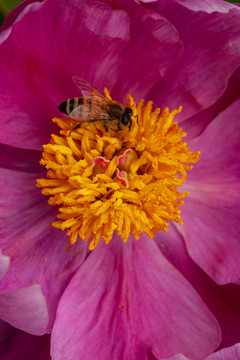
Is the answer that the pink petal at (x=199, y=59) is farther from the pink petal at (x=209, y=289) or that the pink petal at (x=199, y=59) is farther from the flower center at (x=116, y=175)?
the pink petal at (x=209, y=289)

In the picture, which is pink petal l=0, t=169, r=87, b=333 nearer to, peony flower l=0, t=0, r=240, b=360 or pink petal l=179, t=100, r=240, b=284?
peony flower l=0, t=0, r=240, b=360

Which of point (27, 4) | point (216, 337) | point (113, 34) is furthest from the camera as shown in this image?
point (216, 337)

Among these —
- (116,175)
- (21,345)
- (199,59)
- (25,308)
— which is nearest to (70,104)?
(116,175)

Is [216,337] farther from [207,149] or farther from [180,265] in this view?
[207,149]

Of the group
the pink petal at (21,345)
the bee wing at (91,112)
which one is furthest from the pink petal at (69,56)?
the pink petal at (21,345)

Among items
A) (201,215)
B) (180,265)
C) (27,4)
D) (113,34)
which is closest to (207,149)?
(201,215)
